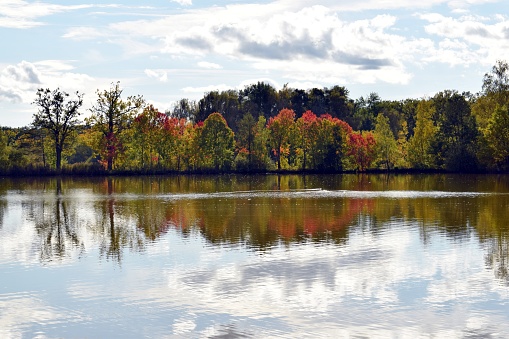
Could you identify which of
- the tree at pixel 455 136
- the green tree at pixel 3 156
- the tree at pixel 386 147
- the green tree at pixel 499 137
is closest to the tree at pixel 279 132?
the tree at pixel 386 147

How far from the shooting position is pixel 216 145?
10094 centimetres

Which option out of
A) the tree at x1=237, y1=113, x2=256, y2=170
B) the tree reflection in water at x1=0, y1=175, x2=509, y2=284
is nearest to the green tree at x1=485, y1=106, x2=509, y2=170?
the tree at x1=237, y1=113, x2=256, y2=170

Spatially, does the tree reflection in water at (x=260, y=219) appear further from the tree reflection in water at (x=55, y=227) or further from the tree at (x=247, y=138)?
the tree at (x=247, y=138)

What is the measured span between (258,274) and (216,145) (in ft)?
265

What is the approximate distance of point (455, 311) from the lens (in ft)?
52.9

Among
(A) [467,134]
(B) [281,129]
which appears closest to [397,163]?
(A) [467,134]

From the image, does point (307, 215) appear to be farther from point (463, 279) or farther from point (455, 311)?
point (455, 311)

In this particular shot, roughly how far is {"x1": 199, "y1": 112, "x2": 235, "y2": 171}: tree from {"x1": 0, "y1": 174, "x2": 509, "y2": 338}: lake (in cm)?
6128

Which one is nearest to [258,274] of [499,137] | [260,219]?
[260,219]

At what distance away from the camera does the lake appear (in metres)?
15.4

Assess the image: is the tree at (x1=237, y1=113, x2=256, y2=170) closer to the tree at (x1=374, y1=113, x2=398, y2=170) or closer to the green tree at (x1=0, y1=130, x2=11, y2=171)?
the tree at (x1=374, y1=113, x2=398, y2=170)

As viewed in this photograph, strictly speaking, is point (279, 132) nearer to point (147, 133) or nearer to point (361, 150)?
point (361, 150)

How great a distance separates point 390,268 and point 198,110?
363ft

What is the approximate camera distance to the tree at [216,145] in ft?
331
